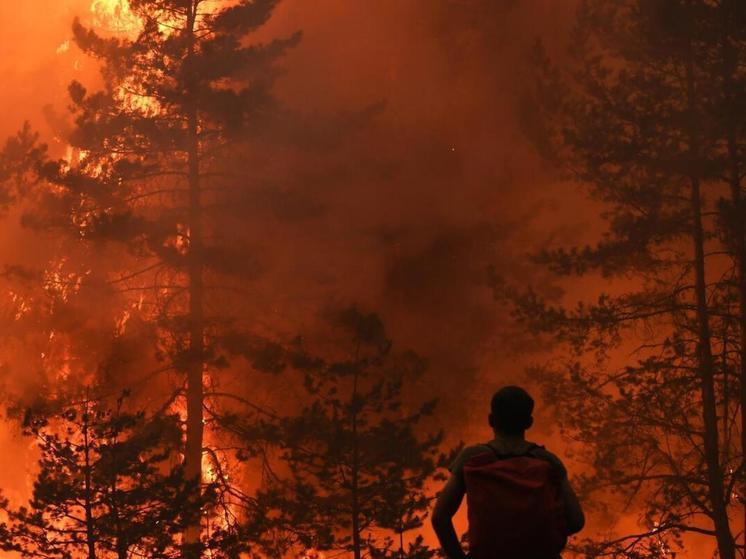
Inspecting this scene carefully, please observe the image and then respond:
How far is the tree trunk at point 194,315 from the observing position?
13.1m

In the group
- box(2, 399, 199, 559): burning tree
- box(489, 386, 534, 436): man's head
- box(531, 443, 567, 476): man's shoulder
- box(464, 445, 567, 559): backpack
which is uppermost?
box(2, 399, 199, 559): burning tree

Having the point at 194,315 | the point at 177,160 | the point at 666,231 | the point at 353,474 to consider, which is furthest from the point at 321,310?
the point at 666,231

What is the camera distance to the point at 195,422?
13.2 m

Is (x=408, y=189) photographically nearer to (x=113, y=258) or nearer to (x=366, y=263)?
(x=366, y=263)

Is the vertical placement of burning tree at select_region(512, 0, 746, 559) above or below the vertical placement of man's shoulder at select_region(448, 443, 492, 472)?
above

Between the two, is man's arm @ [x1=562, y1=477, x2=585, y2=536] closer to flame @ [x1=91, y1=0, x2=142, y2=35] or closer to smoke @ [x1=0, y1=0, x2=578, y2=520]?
smoke @ [x1=0, y1=0, x2=578, y2=520]

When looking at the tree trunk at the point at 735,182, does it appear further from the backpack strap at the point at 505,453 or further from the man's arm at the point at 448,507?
the man's arm at the point at 448,507

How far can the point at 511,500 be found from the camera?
3.00 metres

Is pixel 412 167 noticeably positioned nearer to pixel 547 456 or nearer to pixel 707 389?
pixel 707 389

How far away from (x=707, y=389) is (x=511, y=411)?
946 cm

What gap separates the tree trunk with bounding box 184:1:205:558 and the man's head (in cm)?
1005

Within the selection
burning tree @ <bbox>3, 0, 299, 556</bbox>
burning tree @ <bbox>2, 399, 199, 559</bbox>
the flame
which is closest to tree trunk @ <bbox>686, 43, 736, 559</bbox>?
burning tree @ <bbox>3, 0, 299, 556</bbox>

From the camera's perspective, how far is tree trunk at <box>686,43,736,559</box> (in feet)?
38.0

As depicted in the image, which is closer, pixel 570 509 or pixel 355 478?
pixel 570 509
